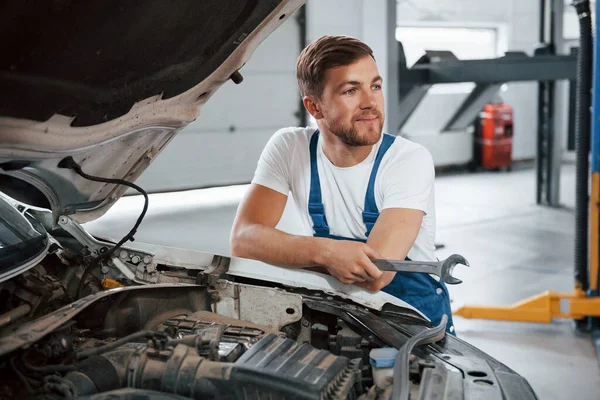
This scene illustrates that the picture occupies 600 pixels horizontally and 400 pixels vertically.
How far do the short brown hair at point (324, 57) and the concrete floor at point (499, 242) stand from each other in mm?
816

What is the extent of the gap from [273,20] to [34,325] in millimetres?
951

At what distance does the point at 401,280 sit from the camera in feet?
7.23

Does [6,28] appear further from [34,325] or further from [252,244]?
[252,244]

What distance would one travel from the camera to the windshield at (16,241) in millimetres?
1647

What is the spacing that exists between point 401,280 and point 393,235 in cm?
21

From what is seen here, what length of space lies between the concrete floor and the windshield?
4.32 feet

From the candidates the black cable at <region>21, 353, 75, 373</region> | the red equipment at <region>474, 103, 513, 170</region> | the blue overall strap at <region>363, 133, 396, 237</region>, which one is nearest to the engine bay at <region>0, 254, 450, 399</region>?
the black cable at <region>21, 353, 75, 373</region>

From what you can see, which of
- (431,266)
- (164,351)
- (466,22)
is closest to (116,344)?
(164,351)

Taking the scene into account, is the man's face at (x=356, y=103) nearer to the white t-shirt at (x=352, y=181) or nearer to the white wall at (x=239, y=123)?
the white t-shirt at (x=352, y=181)

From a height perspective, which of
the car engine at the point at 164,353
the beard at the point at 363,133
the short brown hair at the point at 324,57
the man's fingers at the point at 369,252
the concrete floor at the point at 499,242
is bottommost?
the concrete floor at the point at 499,242

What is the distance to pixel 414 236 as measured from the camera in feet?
6.94

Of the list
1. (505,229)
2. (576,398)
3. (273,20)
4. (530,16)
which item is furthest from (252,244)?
(530,16)

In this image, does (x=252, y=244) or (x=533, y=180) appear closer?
(x=252, y=244)

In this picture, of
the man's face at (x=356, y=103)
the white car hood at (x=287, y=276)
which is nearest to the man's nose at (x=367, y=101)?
the man's face at (x=356, y=103)
